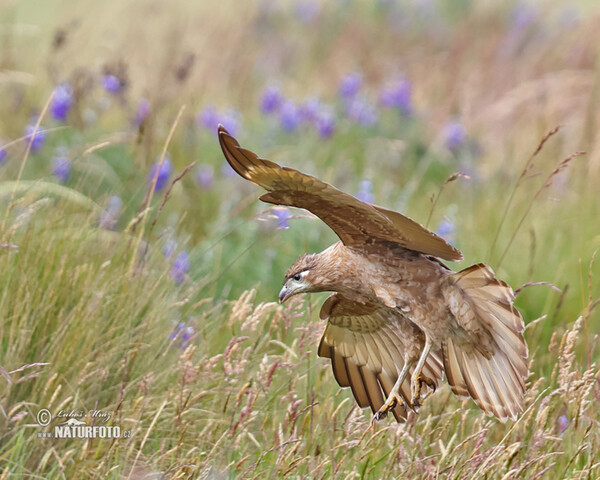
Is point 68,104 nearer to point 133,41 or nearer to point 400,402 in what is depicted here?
point 400,402

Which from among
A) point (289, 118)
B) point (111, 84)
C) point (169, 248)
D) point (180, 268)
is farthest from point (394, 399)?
point (289, 118)

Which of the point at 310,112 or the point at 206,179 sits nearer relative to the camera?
the point at 206,179

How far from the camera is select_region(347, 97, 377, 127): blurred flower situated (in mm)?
6262

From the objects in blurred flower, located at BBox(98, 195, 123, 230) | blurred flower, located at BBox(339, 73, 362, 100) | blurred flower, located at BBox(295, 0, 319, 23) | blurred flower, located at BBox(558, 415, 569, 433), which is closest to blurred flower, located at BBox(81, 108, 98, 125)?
blurred flower, located at BBox(98, 195, 123, 230)

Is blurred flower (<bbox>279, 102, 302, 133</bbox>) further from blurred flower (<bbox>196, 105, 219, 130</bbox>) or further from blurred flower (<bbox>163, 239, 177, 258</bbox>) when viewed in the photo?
blurred flower (<bbox>163, 239, 177, 258</bbox>)

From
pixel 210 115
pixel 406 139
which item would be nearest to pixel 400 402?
pixel 210 115

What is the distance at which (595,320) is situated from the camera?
3.71 metres

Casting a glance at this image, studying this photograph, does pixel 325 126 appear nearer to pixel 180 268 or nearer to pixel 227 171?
pixel 227 171

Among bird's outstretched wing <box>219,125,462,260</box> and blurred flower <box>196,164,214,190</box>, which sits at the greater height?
blurred flower <box>196,164,214,190</box>

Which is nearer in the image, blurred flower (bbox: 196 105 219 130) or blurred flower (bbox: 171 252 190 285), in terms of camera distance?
blurred flower (bbox: 171 252 190 285)

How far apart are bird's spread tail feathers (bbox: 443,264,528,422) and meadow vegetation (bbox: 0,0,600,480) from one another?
4.8 inches

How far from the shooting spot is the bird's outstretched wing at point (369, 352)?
7.66 ft

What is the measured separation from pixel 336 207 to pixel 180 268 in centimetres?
122

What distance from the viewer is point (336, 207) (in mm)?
2035
